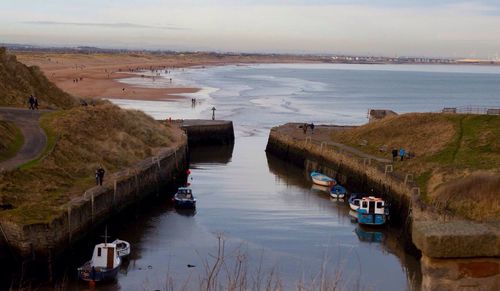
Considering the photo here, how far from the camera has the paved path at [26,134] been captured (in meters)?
30.6

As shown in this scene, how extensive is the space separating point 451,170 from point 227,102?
63299mm

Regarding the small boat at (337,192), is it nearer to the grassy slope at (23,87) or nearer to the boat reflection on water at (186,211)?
the boat reflection on water at (186,211)

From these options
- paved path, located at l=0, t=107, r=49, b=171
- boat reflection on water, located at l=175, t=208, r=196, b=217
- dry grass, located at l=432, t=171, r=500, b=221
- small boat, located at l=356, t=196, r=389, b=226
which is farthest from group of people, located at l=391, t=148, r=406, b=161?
paved path, located at l=0, t=107, r=49, b=171

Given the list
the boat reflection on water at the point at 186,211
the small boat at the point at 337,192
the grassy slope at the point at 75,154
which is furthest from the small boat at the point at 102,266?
the small boat at the point at 337,192

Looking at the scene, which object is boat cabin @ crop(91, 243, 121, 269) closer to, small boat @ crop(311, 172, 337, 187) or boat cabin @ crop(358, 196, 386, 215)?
boat cabin @ crop(358, 196, 386, 215)

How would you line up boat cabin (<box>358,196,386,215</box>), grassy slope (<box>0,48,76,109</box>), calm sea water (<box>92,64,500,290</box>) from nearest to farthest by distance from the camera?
calm sea water (<box>92,64,500,290</box>)
boat cabin (<box>358,196,386,215</box>)
grassy slope (<box>0,48,76,109</box>)

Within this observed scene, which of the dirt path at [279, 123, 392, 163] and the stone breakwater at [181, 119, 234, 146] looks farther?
the stone breakwater at [181, 119, 234, 146]

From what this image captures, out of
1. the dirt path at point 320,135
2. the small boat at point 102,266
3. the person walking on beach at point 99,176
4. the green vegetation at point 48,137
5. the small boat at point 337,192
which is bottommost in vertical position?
the small boat at point 337,192

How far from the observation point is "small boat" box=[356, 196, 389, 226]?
31755mm

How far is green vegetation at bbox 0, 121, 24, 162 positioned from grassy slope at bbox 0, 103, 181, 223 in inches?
63.0

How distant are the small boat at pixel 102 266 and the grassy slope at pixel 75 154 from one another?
221 centimetres

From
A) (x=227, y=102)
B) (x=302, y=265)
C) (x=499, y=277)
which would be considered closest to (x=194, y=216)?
(x=302, y=265)

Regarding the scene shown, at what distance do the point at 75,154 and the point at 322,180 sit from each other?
15.8 meters

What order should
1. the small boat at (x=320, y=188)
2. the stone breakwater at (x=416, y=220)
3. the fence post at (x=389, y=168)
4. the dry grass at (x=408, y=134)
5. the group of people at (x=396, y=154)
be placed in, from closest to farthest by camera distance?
1. the stone breakwater at (x=416, y=220)
2. the fence post at (x=389, y=168)
3. the group of people at (x=396, y=154)
4. the small boat at (x=320, y=188)
5. the dry grass at (x=408, y=134)
